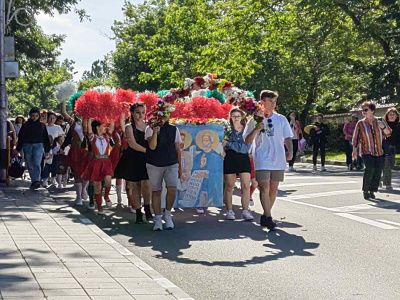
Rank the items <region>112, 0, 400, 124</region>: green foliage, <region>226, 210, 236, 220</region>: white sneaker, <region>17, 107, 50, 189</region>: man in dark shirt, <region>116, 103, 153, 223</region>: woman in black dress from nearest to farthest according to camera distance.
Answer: <region>116, 103, 153, 223</region>: woman in black dress → <region>226, 210, 236, 220</region>: white sneaker → <region>17, 107, 50, 189</region>: man in dark shirt → <region>112, 0, 400, 124</region>: green foliage

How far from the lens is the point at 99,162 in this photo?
1372cm

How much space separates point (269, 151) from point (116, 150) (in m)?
4.05

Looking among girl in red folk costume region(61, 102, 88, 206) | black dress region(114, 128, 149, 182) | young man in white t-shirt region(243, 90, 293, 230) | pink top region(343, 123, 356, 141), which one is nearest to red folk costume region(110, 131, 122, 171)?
girl in red folk costume region(61, 102, 88, 206)

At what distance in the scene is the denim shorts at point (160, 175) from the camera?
11.5 m

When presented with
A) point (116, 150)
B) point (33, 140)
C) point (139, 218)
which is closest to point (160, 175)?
point (139, 218)

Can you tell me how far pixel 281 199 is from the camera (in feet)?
52.0

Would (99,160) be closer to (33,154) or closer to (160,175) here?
(160,175)

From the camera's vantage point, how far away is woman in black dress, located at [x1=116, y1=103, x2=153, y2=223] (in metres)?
11.9

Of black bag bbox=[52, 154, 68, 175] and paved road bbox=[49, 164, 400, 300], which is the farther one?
black bag bbox=[52, 154, 68, 175]

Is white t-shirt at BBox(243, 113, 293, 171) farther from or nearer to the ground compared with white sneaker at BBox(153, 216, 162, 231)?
farther from the ground

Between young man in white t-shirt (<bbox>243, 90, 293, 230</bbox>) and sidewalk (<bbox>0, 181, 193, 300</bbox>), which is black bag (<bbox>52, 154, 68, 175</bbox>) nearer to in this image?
sidewalk (<bbox>0, 181, 193, 300</bbox>)

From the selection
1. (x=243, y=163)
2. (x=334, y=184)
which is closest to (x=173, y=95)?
(x=243, y=163)

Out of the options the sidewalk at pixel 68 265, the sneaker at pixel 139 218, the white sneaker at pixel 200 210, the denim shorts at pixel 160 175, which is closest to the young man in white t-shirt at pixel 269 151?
the denim shorts at pixel 160 175

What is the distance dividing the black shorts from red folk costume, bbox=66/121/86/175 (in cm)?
310
